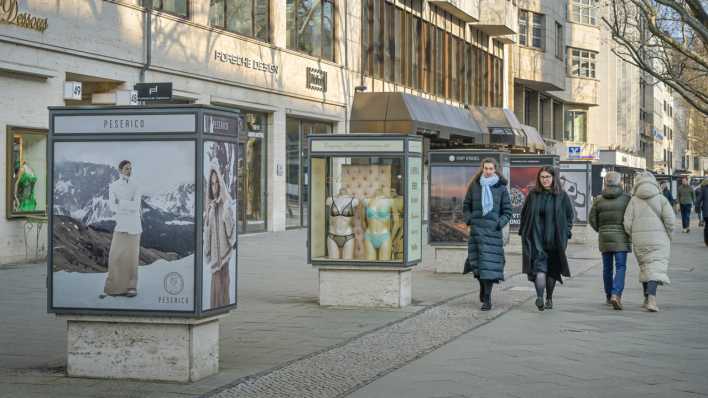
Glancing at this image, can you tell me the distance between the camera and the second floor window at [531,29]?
62.3 meters

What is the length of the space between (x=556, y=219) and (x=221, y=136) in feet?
20.0

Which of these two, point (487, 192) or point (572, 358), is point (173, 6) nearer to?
point (487, 192)

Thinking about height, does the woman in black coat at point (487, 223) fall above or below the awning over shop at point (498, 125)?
below

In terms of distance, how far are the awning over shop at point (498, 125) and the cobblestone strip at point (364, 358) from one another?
36770 mm

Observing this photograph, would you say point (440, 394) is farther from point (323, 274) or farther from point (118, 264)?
point (323, 274)

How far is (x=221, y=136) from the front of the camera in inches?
327

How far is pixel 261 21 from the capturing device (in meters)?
29.9

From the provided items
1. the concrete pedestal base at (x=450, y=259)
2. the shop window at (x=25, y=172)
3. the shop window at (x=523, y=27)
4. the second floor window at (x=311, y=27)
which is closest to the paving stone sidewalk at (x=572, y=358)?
the concrete pedestal base at (x=450, y=259)

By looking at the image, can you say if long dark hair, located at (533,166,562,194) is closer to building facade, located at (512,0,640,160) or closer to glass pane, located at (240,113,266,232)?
glass pane, located at (240,113,266,232)

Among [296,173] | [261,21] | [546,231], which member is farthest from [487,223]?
[296,173]

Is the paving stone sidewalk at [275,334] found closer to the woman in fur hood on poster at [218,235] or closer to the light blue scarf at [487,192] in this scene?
the woman in fur hood on poster at [218,235]

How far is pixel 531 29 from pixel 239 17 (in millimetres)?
36616

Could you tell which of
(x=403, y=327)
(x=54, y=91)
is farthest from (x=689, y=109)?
(x=403, y=327)

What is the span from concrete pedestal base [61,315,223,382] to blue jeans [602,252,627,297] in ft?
21.2
